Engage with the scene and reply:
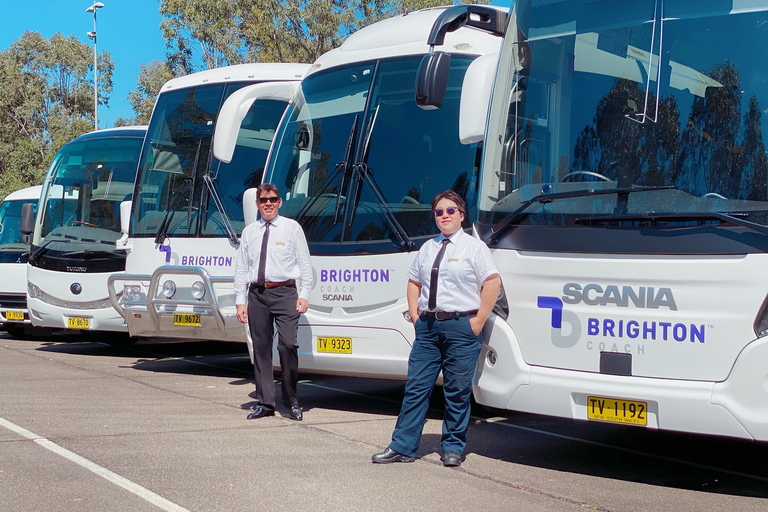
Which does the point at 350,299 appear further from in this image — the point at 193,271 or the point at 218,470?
the point at 193,271

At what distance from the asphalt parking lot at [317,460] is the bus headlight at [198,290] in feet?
3.50

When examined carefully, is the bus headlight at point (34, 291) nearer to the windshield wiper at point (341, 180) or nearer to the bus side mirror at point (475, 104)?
the windshield wiper at point (341, 180)

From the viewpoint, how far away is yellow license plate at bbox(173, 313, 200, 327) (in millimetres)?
10742

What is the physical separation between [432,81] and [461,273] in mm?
1504

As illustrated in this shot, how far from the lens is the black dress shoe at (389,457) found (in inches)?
254

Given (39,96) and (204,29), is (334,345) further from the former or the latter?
(39,96)

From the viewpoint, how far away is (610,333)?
5.88 m

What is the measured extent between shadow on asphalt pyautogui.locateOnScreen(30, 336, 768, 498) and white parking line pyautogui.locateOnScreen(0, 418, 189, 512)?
2.06 metres

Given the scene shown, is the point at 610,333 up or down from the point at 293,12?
down

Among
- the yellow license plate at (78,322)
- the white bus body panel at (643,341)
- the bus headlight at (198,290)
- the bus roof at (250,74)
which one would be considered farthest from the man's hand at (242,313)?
the yellow license plate at (78,322)

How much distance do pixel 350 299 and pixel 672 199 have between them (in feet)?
10.4

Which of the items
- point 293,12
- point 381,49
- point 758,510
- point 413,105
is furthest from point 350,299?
point 293,12

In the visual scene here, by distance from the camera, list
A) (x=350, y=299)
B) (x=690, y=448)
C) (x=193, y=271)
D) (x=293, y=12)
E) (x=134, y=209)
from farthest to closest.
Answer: (x=293, y=12) < (x=134, y=209) < (x=193, y=271) < (x=350, y=299) < (x=690, y=448)

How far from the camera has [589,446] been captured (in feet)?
24.4
